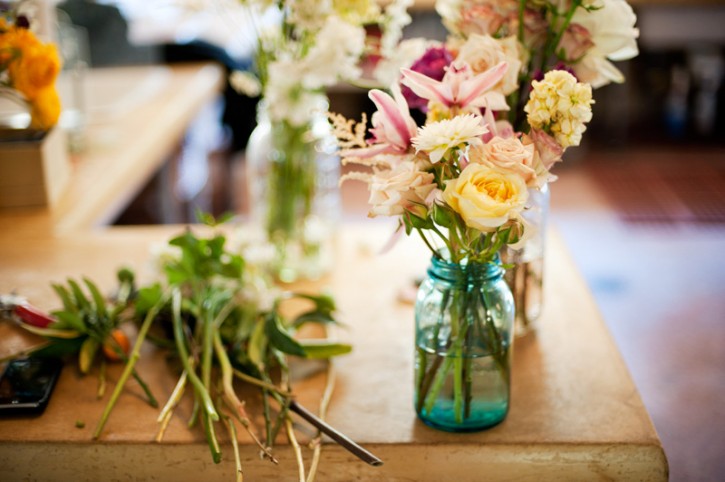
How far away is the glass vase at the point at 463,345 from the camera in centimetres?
94

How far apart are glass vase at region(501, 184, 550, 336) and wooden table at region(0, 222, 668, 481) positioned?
0.09 ft

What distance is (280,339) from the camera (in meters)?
1.10

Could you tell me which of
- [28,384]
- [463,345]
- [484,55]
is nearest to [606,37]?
[484,55]

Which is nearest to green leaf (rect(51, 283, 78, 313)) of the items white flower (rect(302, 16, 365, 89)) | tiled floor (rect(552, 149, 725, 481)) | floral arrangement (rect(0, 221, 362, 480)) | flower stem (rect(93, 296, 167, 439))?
floral arrangement (rect(0, 221, 362, 480))

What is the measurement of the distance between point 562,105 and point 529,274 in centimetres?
42

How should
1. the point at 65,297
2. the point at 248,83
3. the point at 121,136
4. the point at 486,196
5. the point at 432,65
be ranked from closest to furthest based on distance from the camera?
1. the point at 486,196
2. the point at 432,65
3. the point at 65,297
4. the point at 248,83
5. the point at 121,136

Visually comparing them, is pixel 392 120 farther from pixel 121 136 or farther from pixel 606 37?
pixel 121 136

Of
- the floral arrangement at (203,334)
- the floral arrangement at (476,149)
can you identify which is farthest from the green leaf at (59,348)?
the floral arrangement at (476,149)

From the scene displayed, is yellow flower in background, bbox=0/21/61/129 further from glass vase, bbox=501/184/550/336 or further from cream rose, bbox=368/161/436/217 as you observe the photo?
glass vase, bbox=501/184/550/336

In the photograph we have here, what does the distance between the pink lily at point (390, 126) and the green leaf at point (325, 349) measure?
320 millimetres

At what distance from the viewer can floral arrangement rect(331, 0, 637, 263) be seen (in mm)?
806

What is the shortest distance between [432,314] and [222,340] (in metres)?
A: 0.35

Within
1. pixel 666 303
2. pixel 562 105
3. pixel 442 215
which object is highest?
pixel 562 105

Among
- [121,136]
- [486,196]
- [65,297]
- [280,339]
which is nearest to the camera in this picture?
[486,196]
